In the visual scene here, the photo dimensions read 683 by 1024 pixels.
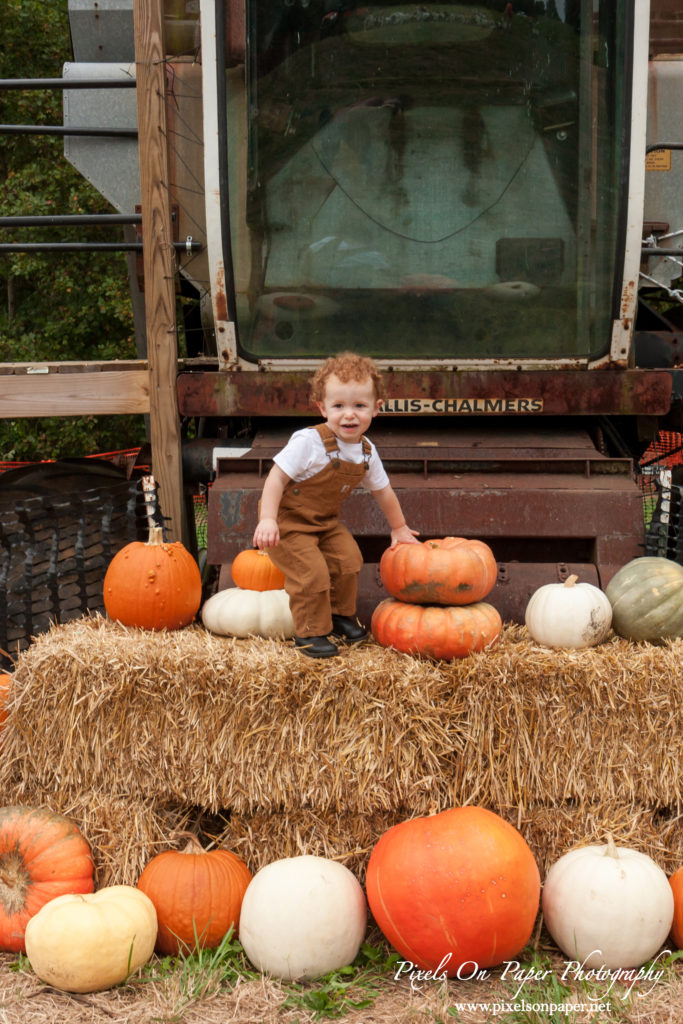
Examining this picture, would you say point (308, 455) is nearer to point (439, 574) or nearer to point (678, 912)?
point (439, 574)

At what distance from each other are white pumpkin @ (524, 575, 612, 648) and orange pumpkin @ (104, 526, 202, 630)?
143 centimetres

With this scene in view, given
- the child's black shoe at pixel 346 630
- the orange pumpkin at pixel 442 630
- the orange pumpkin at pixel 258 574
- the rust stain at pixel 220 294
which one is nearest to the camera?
the orange pumpkin at pixel 442 630

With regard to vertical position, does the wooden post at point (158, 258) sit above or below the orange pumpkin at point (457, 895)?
above

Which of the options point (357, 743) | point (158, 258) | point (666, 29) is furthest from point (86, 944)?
point (666, 29)

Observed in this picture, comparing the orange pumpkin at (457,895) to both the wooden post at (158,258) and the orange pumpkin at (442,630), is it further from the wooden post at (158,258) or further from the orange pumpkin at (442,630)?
Answer: the wooden post at (158,258)

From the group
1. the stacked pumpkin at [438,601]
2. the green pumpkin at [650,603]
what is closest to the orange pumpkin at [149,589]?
the stacked pumpkin at [438,601]

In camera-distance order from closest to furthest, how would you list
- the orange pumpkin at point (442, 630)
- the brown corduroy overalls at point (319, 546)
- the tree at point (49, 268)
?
the orange pumpkin at point (442, 630)
the brown corduroy overalls at point (319, 546)
the tree at point (49, 268)

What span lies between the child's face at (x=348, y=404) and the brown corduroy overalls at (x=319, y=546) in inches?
3.4

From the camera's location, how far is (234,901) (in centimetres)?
348

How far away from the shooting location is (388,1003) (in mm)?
3029

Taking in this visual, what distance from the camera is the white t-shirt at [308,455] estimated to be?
3793 mm

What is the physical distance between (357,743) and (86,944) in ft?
3.53

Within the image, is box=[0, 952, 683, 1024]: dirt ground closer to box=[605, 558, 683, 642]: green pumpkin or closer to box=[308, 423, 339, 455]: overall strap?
box=[605, 558, 683, 642]: green pumpkin

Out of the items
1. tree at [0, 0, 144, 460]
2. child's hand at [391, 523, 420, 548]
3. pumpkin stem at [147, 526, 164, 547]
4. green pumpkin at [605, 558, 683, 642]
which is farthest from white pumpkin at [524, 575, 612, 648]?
tree at [0, 0, 144, 460]
